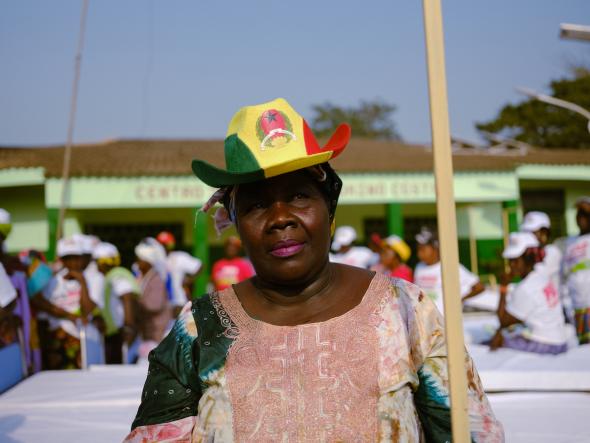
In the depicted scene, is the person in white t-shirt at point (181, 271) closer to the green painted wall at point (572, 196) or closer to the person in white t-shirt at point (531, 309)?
the person in white t-shirt at point (531, 309)

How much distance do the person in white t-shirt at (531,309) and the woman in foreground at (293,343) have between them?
3.52 meters

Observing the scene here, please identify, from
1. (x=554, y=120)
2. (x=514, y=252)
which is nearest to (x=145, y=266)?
(x=514, y=252)

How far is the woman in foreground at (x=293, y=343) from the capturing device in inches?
57.9

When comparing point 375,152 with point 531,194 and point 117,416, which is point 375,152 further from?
point 117,416

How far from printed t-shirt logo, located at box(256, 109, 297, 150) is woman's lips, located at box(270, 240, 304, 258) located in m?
0.23

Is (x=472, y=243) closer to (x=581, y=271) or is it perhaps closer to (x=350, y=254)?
(x=350, y=254)

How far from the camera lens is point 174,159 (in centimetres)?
1520

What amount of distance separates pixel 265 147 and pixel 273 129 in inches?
2.3

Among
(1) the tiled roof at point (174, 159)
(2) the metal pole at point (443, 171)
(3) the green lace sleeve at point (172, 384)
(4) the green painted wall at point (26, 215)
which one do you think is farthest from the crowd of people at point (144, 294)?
(4) the green painted wall at point (26, 215)

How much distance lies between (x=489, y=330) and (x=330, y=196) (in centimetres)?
465

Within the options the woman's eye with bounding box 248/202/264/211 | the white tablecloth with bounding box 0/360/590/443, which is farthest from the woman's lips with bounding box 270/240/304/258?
the white tablecloth with bounding box 0/360/590/443

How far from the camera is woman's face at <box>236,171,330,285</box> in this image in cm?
154

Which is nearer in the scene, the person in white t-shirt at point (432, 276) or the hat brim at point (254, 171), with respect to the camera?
the hat brim at point (254, 171)

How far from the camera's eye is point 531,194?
57.0 ft
